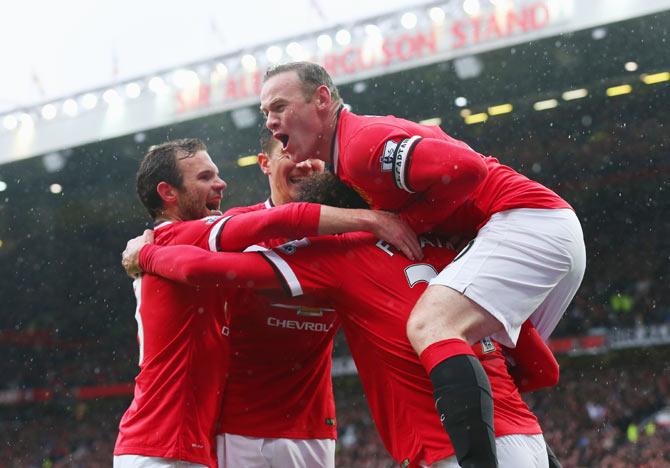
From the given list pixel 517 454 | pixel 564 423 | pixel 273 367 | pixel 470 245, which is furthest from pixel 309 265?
pixel 564 423

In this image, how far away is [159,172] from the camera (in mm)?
3648

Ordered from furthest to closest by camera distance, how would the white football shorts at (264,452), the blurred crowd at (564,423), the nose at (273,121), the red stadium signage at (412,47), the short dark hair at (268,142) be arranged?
1. the blurred crowd at (564,423)
2. the red stadium signage at (412,47)
3. the short dark hair at (268,142)
4. the white football shorts at (264,452)
5. the nose at (273,121)

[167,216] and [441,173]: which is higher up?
[441,173]

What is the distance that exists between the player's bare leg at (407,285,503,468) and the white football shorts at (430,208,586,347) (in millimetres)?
64

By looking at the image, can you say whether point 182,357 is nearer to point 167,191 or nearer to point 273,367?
point 273,367

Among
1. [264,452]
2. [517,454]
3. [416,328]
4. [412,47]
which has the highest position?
[416,328]

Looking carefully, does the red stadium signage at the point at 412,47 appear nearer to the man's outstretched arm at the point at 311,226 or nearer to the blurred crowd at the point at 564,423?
the blurred crowd at the point at 564,423

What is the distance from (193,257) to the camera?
2939 millimetres

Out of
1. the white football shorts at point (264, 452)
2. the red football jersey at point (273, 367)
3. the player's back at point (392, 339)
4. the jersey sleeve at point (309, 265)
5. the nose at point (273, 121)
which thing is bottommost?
the white football shorts at point (264, 452)

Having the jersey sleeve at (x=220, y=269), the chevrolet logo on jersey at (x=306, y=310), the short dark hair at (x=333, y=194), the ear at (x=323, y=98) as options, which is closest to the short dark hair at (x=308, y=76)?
the ear at (x=323, y=98)

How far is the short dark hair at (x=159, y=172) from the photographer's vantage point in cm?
365

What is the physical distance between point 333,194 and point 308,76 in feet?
1.61

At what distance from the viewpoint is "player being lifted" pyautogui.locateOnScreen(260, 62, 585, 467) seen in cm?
242

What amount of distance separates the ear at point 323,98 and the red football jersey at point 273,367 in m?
0.58
